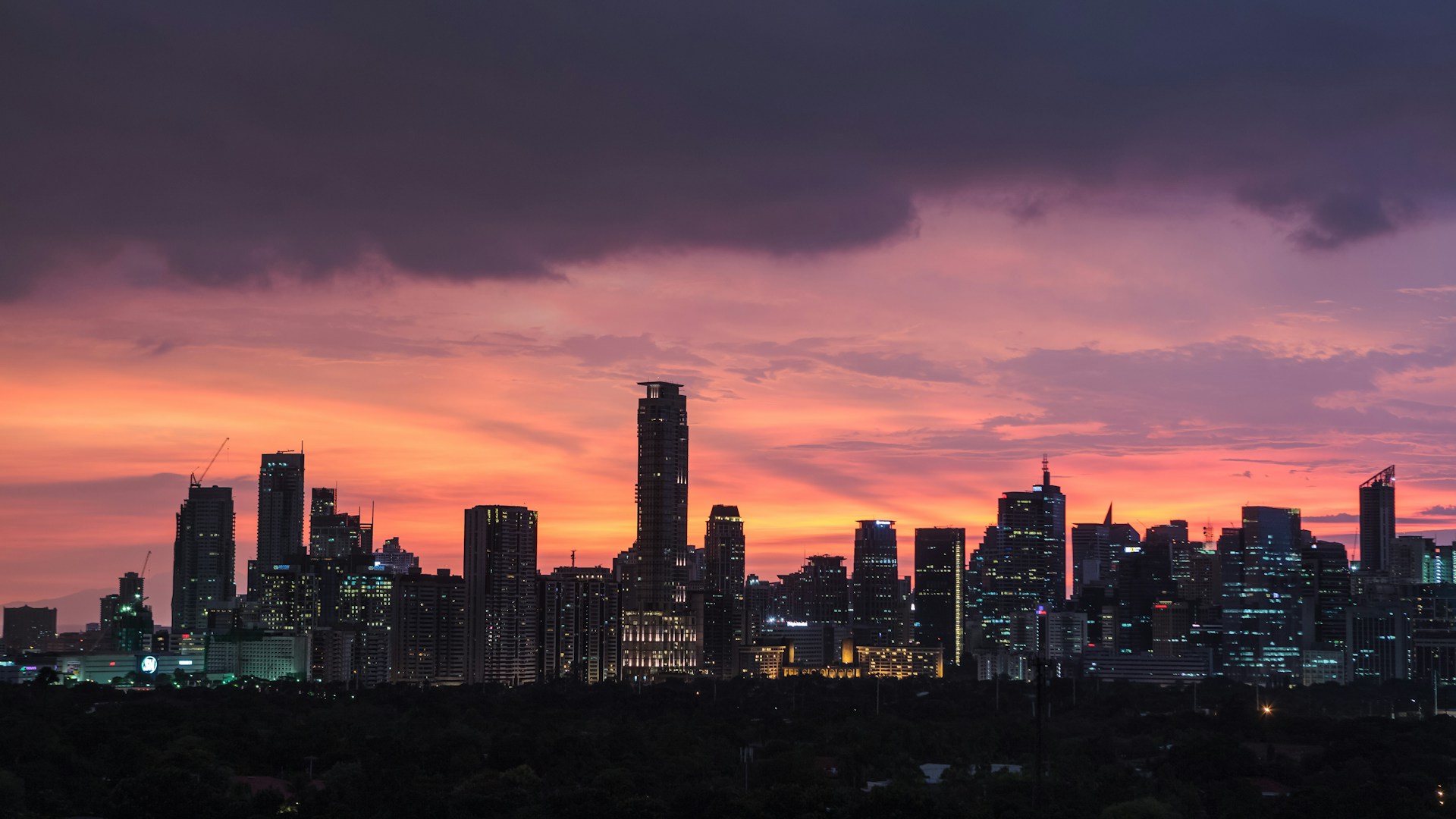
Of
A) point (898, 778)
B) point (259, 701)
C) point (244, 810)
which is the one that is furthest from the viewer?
point (259, 701)

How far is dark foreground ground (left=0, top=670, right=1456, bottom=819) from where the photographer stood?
295 ft

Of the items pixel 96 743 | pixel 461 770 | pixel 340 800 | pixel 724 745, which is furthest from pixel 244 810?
pixel 724 745

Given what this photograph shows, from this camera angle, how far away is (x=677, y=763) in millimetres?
123688

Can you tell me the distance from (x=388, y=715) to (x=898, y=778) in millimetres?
86865

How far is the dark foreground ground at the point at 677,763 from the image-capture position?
89.9 metres

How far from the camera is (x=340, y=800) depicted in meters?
96.6

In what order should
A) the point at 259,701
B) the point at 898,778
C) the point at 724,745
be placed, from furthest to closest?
the point at 259,701, the point at 724,745, the point at 898,778

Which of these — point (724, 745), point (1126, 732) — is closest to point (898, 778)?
point (724, 745)

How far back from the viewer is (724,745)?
14550 cm

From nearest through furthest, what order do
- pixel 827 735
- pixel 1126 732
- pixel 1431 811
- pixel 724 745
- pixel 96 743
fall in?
pixel 1431 811 < pixel 96 743 < pixel 724 745 < pixel 827 735 < pixel 1126 732

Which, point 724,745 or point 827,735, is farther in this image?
point 827,735

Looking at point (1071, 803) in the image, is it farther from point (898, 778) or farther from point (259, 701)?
point (259, 701)

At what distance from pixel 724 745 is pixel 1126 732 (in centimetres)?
5608

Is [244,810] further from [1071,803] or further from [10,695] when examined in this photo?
[10,695]
